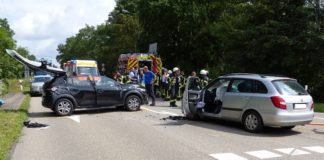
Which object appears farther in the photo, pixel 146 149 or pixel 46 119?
pixel 46 119

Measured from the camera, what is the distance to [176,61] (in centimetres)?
3878

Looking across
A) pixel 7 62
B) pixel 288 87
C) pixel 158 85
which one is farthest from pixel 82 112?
pixel 7 62

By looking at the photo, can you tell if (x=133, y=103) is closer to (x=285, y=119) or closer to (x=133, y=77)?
(x=133, y=77)

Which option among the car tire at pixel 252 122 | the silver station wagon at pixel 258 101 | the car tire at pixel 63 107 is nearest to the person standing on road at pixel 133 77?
the car tire at pixel 63 107

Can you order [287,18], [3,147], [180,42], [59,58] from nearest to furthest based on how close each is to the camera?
[3,147]
[287,18]
[180,42]
[59,58]

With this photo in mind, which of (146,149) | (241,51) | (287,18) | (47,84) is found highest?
(287,18)

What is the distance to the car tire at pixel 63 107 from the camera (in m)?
15.6

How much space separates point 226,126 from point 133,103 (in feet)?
17.1

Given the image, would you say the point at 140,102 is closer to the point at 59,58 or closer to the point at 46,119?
the point at 46,119

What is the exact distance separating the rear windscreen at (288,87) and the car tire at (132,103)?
6839 mm

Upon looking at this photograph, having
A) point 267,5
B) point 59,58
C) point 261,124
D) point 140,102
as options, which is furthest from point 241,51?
point 59,58

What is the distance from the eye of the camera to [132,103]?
16984 mm

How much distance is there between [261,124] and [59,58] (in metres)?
135

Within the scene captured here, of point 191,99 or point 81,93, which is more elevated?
point 81,93
